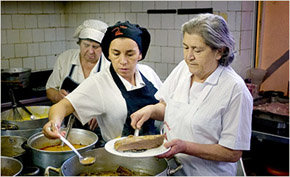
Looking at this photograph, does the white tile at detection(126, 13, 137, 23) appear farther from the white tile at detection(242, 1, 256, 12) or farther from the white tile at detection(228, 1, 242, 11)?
the white tile at detection(242, 1, 256, 12)

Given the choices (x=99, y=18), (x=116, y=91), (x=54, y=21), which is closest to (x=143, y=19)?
(x=99, y=18)

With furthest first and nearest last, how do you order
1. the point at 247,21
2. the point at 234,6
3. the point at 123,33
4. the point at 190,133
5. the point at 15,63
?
1. the point at 15,63
2. the point at 247,21
3. the point at 234,6
4. the point at 123,33
5. the point at 190,133

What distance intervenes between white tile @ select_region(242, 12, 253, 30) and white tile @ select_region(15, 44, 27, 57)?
97.7 inches

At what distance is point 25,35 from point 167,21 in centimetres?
173

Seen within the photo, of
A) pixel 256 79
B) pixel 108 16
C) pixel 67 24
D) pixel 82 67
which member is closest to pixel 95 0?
pixel 108 16

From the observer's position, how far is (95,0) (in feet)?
12.9

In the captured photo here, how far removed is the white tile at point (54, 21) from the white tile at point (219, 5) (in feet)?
6.96

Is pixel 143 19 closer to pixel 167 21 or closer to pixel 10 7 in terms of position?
pixel 167 21

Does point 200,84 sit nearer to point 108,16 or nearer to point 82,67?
point 82,67

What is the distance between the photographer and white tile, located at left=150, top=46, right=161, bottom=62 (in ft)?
12.0

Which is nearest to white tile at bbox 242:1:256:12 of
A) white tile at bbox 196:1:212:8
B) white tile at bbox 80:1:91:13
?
white tile at bbox 196:1:212:8

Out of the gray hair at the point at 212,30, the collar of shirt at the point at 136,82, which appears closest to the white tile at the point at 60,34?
the collar of shirt at the point at 136,82

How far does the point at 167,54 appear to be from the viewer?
3586 millimetres

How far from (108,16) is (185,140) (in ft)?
8.96
